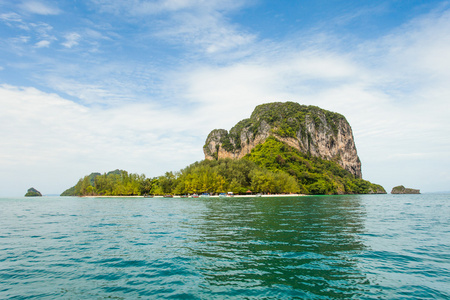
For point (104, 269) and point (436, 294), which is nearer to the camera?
point (436, 294)

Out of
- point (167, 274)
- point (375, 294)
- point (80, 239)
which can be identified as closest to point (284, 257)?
point (375, 294)

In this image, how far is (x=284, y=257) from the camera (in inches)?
703

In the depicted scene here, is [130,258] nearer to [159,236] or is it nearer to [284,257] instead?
[159,236]

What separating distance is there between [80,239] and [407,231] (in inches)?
1476

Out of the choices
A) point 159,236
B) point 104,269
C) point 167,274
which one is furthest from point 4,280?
point 159,236

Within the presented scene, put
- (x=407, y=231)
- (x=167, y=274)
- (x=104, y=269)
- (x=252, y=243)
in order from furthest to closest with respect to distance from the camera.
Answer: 1. (x=407, y=231)
2. (x=252, y=243)
3. (x=104, y=269)
4. (x=167, y=274)

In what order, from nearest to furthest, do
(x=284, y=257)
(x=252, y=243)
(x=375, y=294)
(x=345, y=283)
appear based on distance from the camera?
(x=375, y=294) < (x=345, y=283) < (x=284, y=257) < (x=252, y=243)

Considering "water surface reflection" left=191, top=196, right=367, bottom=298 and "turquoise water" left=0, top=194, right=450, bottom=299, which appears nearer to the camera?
"turquoise water" left=0, top=194, right=450, bottom=299

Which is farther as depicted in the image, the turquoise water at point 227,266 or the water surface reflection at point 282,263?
the water surface reflection at point 282,263

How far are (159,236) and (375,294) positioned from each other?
68.4 feet

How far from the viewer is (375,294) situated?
1192cm

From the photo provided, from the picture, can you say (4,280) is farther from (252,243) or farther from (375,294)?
(375,294)

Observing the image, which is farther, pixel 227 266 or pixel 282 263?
pixel 282 263

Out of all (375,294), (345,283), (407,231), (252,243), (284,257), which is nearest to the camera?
(375,294)
